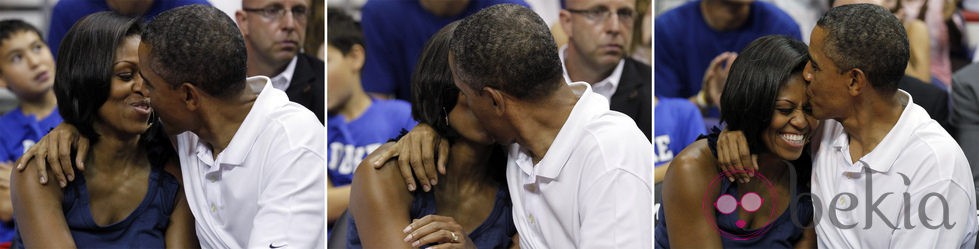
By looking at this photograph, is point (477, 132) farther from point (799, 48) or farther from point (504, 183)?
point (799, 48)

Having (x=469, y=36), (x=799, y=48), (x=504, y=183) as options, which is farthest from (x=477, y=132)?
(x=799, y=48)

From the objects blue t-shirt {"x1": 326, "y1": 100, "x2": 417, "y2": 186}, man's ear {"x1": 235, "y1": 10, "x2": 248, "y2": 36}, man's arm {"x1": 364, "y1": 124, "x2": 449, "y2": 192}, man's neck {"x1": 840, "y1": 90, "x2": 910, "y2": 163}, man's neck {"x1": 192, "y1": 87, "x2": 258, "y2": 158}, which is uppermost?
man's ear {"x1": 235, "y1": 10, "x2": 248, "y2": 36}

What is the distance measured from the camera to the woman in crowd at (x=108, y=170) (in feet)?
8.89

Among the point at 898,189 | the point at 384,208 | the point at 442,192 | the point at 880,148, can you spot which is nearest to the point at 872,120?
the point at 880,148

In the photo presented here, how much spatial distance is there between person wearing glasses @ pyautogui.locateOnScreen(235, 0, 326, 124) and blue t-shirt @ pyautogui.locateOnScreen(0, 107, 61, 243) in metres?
0.57

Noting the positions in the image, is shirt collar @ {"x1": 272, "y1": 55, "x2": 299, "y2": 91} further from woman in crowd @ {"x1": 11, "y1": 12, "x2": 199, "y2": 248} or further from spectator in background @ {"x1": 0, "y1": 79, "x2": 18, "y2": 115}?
spectator in background @ {"x1": 0, "y1": 79, "x2": 18, "y2": 115}

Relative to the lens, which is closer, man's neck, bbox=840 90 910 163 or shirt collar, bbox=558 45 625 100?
man's neck, bbox=840 90 910 163

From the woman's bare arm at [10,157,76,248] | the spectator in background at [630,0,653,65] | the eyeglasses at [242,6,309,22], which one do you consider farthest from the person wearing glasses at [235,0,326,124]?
the spectator in background at [630,0,653,65]

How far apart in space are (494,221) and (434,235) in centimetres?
18

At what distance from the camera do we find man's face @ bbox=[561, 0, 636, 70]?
285 centimetres

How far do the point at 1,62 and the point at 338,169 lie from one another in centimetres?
96

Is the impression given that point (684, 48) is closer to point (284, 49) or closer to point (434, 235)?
point (434, 235)

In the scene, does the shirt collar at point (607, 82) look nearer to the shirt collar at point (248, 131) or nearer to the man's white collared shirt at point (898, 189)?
the man's white collared shirt at point (898, 189)

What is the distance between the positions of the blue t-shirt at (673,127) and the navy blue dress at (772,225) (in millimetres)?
74
